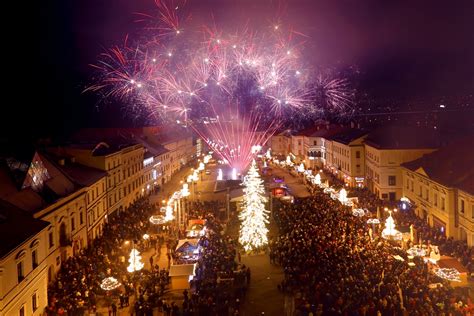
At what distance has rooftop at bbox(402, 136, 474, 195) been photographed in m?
31.2

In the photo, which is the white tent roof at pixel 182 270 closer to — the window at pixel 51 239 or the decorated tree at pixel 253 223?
the decorated tree at pixel 253 223

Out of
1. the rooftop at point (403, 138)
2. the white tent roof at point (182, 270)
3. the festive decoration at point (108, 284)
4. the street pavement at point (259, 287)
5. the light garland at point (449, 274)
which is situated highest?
the rooftop at point (403, 138)

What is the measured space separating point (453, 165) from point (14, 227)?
32039mm

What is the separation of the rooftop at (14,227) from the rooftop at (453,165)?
88.1 ft

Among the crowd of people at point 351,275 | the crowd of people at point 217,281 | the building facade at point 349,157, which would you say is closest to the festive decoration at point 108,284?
the crowd of people at point 217,281

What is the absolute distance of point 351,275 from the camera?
2220 cm

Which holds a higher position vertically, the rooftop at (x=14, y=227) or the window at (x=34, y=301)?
the rooftop at (x=14, y=227)

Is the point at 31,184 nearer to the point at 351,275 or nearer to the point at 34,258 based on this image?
the point at 34,258

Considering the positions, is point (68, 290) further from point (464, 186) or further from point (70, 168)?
point (464, 186)

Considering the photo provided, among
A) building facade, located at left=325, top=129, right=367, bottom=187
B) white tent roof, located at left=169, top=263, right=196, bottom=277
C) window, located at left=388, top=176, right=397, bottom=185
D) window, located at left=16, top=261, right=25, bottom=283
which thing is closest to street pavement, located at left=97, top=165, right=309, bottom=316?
white tent roof, located at left=169, top=263, right=196, bottom=277

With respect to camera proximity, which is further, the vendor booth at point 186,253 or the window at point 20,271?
the vendor booth at point 186,253

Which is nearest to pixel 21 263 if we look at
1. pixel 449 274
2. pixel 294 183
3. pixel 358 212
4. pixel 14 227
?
pixel 14 227

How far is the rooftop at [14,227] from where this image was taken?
17906 millimetres

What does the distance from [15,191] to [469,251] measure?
27.3 meters
